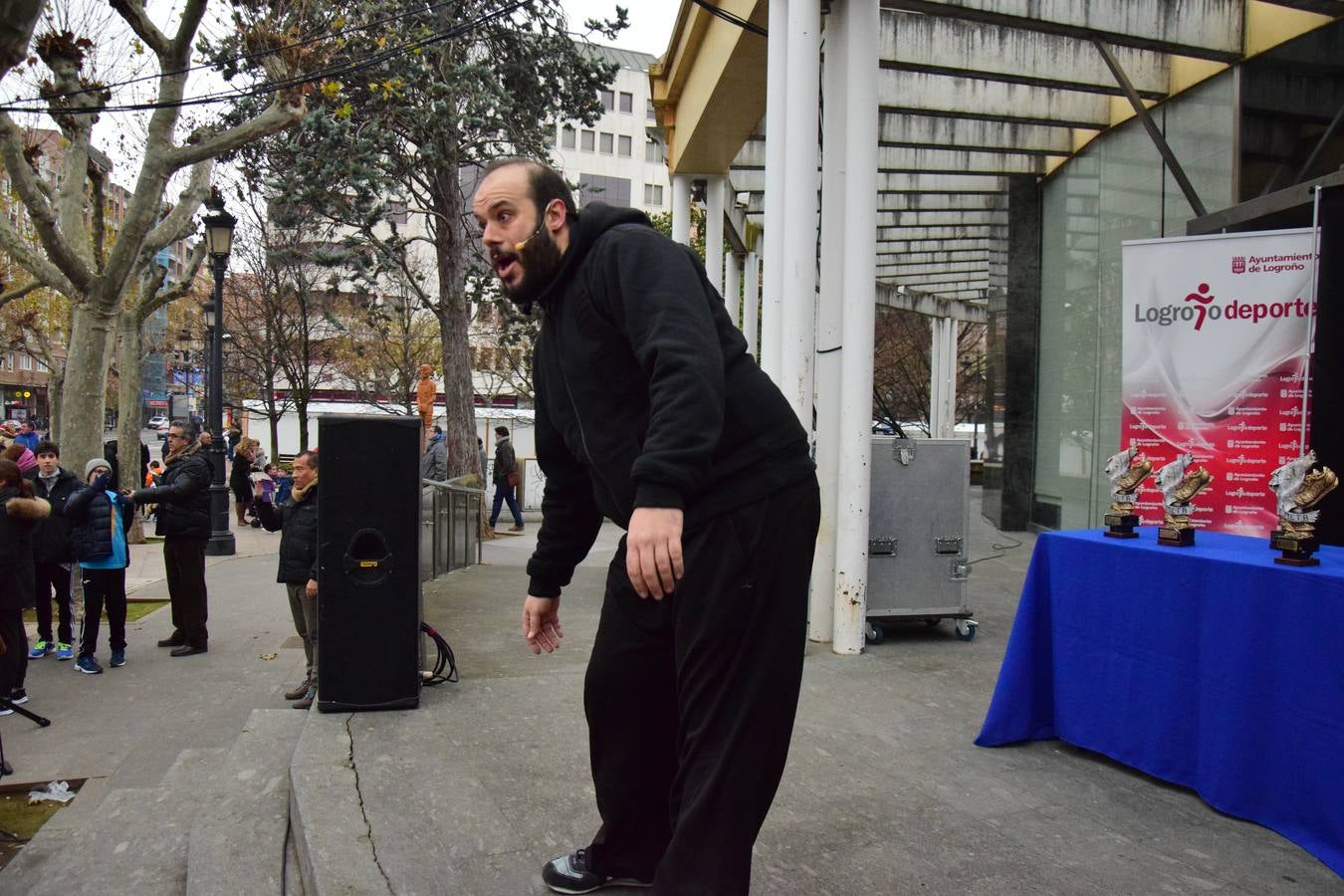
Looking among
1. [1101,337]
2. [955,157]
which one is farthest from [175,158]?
[1101,337]

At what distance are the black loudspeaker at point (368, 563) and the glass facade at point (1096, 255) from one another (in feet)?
25.6

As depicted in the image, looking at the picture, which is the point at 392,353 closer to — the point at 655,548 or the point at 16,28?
the point at 16,28

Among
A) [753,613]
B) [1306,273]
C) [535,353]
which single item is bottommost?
[753,613]

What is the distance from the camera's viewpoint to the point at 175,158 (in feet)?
34.0

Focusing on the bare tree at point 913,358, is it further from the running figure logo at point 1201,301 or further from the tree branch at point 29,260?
the running figure logo at point 1201,301

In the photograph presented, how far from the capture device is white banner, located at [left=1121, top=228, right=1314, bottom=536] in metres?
6.08

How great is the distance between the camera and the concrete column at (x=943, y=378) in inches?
921

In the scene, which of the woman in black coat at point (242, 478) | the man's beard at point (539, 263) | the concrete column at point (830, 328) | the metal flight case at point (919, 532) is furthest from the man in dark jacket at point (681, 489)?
the woman in black coat at point (242, 478)

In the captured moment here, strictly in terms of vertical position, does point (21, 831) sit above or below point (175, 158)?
below

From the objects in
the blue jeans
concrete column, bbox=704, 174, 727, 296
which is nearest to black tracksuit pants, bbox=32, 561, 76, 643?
concrete column, bbox=704, 174, 727, 296

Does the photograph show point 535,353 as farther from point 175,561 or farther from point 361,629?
point 175,561

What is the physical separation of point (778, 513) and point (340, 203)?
14887mm

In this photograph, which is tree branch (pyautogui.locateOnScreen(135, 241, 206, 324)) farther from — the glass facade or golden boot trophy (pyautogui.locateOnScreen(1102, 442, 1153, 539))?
golden boot trophy (pyautogui.locateOnScreen(1102, 442, 1153, 539))

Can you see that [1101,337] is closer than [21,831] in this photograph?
No
